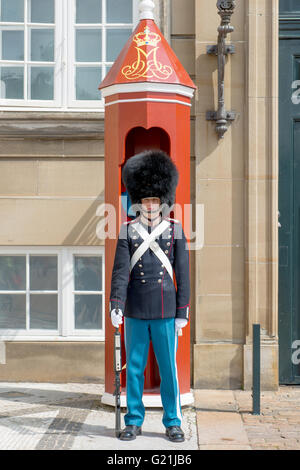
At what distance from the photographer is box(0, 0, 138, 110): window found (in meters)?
7.00

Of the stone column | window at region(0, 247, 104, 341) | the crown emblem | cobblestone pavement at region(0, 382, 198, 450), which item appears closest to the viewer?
cobblestone pavement at region(0, 382, 198, 450)

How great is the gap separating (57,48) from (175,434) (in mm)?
3911

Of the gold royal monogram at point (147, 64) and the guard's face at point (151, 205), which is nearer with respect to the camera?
the guard's face at point (151, 205)

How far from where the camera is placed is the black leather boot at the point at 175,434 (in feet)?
16.3

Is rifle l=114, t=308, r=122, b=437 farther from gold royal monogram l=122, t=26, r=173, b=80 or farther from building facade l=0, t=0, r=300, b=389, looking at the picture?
gold royal monogram l=122, t=26, r=173, b=80

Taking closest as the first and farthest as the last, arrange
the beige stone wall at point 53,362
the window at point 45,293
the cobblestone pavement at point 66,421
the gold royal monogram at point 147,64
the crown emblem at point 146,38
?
1. the cobblestone pavement at point 66,421
2. the gold royal monogram at point 147,64
3. the crown emblem at point 146,38
4. the beige stone wall at point 53,362
5. the window at point 45,293

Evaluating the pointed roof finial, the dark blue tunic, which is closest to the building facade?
the pointed roof finial

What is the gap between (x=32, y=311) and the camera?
702cm

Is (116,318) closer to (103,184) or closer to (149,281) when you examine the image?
(149,281)

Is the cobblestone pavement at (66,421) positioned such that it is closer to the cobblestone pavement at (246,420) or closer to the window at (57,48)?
the cobblestone pavement at (246,420)

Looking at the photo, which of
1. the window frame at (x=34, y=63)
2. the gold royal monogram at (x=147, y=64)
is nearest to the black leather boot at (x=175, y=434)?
the gold royal monogram at (x=147, y=64)

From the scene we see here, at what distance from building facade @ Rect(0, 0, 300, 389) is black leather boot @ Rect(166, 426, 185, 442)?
5.40 feet

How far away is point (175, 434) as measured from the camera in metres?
5.00

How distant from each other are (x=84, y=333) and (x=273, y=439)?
2.45 m
